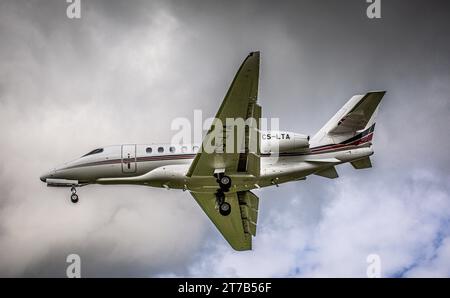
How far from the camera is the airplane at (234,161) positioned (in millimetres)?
28047

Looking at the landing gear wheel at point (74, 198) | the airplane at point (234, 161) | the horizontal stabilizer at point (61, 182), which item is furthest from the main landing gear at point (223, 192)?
the horizontal stabilizer at point (61, 182)

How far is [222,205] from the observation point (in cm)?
3023

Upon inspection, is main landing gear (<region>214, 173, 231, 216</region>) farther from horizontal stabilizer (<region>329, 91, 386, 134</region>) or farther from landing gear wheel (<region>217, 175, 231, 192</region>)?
horizontal stabilizer (<region>329, 91, 386, 134</region>)

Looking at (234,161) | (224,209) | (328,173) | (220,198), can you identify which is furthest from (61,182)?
(328,173)

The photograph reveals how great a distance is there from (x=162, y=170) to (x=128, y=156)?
6.81 ft

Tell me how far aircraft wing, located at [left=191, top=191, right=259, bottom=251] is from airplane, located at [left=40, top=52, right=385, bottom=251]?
10cm

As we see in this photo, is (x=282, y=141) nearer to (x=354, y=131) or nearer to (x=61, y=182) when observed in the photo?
(x=354, y=131)

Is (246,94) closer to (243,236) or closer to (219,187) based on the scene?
(219,187)

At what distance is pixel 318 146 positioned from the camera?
29.9m

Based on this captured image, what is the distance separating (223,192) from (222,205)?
674 mm

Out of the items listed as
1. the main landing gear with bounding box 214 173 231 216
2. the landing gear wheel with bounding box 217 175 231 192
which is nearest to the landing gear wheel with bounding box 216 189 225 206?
the main landing gear with bounding box 214 173 231 216

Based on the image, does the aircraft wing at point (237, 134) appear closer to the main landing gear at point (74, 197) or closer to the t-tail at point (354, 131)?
the t-tail at point (354, 131)

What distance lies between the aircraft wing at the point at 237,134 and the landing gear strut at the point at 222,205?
6.67 feet
